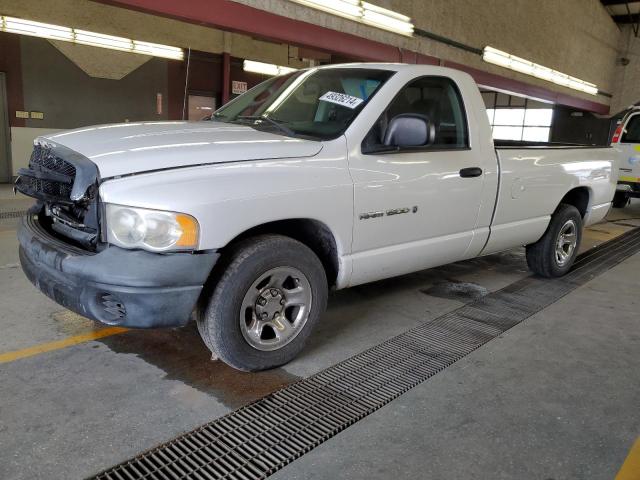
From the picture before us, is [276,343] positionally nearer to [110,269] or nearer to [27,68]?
[110,269]

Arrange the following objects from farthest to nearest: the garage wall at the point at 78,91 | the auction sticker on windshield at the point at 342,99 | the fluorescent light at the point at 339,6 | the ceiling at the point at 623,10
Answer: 1. the ceiling at the point at 623,10
2. the garage wall at the point at 78,91
3. the fluorescent light at the point at 339,6
4. the auction sticker on windshield at the point at 342,99

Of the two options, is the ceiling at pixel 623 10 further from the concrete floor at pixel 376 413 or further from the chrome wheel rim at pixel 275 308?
the chrome wheel rim at pixel 275 308

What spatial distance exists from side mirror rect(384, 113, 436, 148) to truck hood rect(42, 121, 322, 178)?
0.52 m

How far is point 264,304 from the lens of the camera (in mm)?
3082

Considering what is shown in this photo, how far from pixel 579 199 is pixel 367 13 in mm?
6450

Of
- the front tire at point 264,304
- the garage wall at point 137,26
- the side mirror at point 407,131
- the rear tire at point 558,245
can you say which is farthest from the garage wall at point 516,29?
the front tire at point 264,304

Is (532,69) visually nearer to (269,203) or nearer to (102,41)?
(102,41)

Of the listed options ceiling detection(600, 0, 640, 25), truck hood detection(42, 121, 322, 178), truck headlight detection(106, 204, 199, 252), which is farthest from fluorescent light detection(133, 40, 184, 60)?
ceiling detection(600, 0, 640, 25)

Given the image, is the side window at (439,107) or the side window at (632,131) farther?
the side window at (632,131)

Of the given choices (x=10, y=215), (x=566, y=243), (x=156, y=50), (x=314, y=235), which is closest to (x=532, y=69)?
(x=156, y=50)

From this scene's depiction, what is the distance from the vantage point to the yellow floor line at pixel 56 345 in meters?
3.25

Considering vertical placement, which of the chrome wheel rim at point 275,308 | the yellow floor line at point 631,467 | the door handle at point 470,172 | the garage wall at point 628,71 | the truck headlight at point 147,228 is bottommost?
the yellow floor line at point 631,467

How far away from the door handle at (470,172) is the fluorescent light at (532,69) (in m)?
12.0

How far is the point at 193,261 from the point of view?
2645 millimetres
